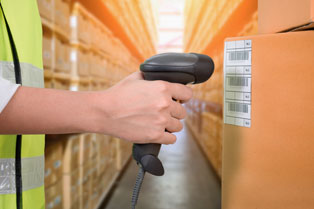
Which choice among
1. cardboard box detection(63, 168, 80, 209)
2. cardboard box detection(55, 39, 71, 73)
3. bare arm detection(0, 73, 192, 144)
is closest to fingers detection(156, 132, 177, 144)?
bare arm detection(0, 73, 192, 144)

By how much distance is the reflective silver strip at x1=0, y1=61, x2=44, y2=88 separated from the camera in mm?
635

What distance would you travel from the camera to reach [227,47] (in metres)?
0.80

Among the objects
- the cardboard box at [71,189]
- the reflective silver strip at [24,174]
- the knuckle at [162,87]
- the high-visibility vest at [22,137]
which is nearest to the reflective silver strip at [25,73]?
the high-visibility vest at [22,137]

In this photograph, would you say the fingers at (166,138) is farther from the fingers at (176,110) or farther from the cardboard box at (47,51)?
the cardboard box at (47,51)

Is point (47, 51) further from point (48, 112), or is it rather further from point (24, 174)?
point (48, 112)

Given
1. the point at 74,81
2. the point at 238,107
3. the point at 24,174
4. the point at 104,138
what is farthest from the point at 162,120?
the point at 104,138

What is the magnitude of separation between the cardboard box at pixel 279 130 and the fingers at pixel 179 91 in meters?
0.19

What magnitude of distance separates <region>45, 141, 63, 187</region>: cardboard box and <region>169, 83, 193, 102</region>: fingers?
3.45 feet

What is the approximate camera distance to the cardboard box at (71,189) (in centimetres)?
164

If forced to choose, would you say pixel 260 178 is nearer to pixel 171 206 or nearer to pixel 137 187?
pixel 137 187

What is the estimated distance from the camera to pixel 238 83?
2.50 feet

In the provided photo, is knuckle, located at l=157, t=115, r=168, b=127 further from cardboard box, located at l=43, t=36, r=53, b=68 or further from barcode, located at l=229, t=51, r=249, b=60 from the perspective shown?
cardboard box, located at l=43, t=36, r=53, b=68

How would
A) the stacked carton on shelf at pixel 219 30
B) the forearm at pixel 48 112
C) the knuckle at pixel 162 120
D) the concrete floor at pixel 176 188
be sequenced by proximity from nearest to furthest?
the forearm at pixel 48 112
the knuckle at pixel 162 120
the stacked carton on shelf at pixel 219 30
the concrete floor at pixel 176 188

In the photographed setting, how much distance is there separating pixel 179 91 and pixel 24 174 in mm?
478
